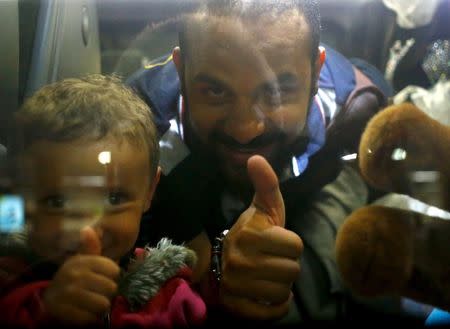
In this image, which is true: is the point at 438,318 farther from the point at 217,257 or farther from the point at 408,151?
the point at 217,257

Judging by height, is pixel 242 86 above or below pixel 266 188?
above

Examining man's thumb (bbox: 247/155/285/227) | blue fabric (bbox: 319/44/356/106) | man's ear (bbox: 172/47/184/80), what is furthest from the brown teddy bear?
man's ear (bbox: 172/47/184/80)

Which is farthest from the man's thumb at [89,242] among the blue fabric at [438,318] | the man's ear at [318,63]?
the blue fabric at [438,318]

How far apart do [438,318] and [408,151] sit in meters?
0.46

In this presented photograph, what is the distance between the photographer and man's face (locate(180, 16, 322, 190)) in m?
1.32

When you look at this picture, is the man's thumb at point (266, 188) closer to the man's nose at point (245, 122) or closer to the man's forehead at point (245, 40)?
the man's nose at point (245, 122)

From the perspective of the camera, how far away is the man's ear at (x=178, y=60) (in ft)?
4.43

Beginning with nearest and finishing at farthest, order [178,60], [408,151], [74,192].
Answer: [74,192] < [178,60] < [408,151]

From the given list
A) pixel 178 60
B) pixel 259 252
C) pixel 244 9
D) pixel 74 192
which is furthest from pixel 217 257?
pixel 244 9

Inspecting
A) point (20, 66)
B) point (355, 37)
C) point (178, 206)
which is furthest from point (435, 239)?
point (20, 66)

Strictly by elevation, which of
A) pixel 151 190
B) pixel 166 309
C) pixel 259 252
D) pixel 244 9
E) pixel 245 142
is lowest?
pixel 166 309

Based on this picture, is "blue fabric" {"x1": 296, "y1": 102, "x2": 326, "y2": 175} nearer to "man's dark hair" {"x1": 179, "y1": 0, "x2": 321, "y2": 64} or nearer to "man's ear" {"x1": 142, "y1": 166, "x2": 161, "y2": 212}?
"man's dark hair" {"x1": 179, "y1": 0, "x2": 321, "y2": 64}

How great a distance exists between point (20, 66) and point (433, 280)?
44.6 inches

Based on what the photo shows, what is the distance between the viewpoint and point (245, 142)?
1343 mm
